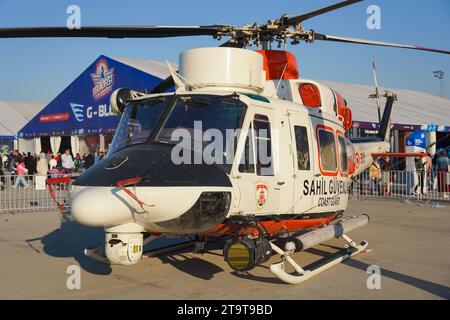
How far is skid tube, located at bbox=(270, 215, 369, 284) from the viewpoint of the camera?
5867 mm

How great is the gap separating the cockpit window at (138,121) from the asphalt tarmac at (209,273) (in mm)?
1765

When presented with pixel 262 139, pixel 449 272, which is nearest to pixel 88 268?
pixel 262 139

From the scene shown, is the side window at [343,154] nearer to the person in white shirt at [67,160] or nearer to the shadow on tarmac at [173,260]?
the shadow on tarmac at [173,260]

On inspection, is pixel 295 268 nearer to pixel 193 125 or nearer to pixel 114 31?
pixel 193 125

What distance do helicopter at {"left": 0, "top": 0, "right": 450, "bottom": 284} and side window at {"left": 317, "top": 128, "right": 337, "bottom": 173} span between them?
36 millimetres

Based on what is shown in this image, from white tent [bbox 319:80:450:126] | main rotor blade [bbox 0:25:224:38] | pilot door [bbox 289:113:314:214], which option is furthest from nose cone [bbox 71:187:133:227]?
white tent [bbox 319:80:450:126]

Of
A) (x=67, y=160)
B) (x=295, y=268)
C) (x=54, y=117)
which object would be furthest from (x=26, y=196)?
(x=54, y=117)

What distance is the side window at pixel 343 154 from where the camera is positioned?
8.44 m

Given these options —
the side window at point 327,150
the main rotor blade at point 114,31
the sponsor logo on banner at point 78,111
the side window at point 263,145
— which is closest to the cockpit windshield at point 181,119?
the side window at point 263,145

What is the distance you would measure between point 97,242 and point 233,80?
4.32 meters

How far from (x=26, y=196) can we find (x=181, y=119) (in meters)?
11.8

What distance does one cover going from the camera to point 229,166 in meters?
5.83

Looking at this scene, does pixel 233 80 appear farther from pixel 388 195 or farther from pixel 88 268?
pixel 388 195

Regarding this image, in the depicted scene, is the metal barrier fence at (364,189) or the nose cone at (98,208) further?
the metal barrier fence at (364,189)
